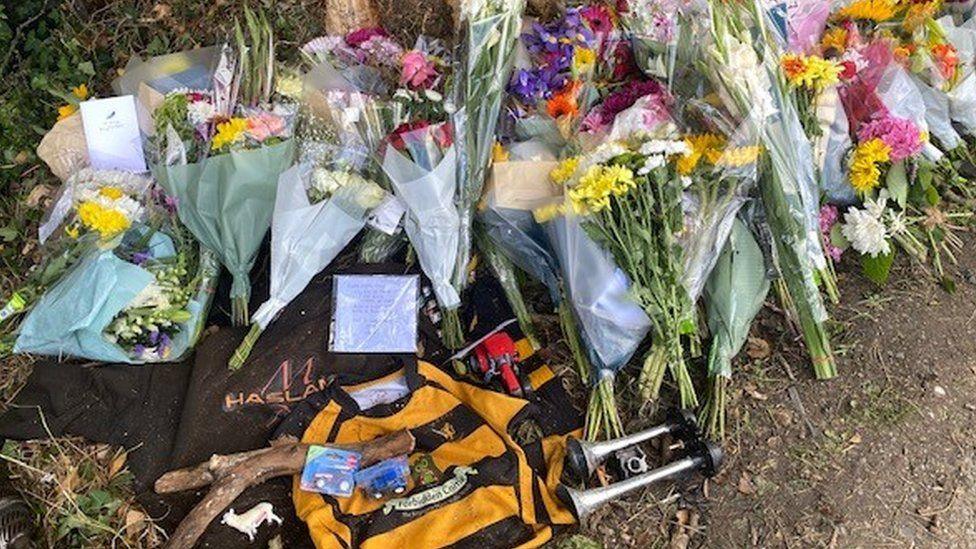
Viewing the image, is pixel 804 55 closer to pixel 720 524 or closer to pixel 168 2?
pixel 720 524

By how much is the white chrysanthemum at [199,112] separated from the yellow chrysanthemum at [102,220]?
39 cm

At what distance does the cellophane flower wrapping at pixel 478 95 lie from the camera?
254 cm

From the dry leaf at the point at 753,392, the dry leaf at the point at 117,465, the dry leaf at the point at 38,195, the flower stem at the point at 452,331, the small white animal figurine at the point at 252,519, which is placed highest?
the dry leaf at the point at 38,195

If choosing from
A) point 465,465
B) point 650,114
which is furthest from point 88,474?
point 650,114

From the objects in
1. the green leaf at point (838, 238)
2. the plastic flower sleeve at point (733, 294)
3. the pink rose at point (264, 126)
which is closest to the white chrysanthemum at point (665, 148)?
the plastic flower sleeve at point (733, 294)

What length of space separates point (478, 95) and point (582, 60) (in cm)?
41

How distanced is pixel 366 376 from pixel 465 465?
41cm

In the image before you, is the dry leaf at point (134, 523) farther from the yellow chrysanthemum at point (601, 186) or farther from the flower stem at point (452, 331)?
the yellow chrysanthemum at point (601, 186)

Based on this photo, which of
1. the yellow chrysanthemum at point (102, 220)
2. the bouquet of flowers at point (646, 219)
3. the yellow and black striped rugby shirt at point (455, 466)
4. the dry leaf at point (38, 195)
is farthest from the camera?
the dry leaf at point (38, 195)

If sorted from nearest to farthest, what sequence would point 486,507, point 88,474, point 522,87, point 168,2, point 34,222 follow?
point 486,507
point 88,474
point 522,87
point 34,222
point 168,2

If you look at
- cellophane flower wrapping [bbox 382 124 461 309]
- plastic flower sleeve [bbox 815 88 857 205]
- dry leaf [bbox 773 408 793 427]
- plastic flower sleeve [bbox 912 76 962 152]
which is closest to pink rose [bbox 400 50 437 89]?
cellophane flower wrapping [bbox 382 124 461 309]

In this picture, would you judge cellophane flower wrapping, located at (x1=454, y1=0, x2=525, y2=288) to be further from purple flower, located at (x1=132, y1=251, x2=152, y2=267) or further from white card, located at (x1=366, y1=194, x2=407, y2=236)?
purple flower, located at (x1=132, y1=251, x2=152, y2=267)

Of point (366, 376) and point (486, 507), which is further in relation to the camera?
point (366, 376)

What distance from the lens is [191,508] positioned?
90.9 inches
